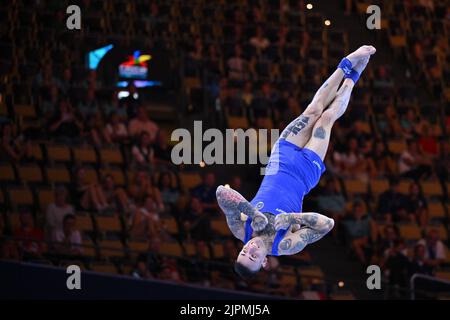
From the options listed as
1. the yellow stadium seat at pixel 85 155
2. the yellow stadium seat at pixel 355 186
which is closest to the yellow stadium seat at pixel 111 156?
the yellow stadium seat at pixel 85 155

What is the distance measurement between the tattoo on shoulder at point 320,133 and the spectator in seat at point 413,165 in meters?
5.33

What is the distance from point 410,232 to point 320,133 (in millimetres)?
4517

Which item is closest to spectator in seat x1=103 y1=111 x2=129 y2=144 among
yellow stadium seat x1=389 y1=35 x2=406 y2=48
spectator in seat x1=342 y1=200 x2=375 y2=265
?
spectator in seat x1=342 y1=200 x2=375 y2=265

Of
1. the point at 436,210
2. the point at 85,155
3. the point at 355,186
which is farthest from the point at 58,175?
the point at 436,210

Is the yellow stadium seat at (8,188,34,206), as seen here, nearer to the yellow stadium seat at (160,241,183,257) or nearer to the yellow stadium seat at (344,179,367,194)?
the yellow stadium seat at (160,241,183,257)

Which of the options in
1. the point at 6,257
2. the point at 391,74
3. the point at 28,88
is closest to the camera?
the point at 6,257

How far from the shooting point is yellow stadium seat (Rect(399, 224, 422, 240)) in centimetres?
1407

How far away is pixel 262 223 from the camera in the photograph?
8.91 meters

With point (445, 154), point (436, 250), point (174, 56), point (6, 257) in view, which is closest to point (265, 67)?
point (174, 56)

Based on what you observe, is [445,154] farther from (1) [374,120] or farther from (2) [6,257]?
(2) [6,257]

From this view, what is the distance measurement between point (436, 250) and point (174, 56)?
4567mm

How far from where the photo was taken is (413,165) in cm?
1527

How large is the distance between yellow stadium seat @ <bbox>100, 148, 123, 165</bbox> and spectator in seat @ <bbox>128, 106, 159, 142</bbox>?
1.25 ft

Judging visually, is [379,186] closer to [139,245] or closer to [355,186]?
[355,186]
